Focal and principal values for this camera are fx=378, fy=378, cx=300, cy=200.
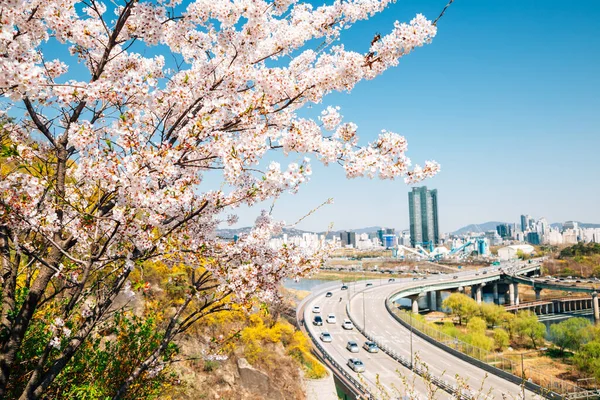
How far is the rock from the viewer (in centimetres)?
2097

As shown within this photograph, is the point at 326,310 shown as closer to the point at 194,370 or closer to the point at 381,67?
the point at 194,370

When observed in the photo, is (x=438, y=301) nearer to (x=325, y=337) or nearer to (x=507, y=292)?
(x=507, y=292)

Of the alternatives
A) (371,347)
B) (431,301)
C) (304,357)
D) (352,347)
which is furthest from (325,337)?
(431,301)

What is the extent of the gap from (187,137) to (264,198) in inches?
38.0

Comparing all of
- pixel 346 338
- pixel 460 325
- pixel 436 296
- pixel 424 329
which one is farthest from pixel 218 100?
pixel 436 296

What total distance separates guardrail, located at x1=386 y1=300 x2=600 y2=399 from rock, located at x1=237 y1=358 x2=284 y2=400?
15519 mm

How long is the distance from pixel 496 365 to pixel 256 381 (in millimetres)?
25832

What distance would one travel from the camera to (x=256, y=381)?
2138 centimetres

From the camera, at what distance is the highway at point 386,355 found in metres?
25.7

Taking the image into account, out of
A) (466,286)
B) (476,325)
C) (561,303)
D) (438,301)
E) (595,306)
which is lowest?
(561,303)

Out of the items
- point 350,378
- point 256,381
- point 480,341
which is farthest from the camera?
point 480,341

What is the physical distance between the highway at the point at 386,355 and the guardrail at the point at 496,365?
54 centimetres

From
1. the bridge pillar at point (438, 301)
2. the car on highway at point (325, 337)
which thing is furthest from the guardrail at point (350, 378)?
the bridge pillar at point (438, 301)

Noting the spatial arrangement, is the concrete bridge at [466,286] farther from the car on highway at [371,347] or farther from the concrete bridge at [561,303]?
the car on highway at [371,347]
